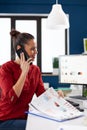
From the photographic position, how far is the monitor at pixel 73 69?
106 inches

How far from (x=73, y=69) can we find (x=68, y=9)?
265cm

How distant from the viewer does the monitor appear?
8.82 feet

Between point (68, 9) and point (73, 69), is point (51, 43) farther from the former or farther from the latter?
point (73, 69)

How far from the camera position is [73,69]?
277 centimetres

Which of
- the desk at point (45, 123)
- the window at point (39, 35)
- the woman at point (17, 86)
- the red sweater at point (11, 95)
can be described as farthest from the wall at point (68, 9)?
the desk at point (45, 123)

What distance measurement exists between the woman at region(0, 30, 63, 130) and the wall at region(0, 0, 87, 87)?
117 inches

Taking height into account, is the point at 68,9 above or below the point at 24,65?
above

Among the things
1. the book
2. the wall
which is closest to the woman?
the book

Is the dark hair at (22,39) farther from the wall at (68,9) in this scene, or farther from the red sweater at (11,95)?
the wall at (68,9)

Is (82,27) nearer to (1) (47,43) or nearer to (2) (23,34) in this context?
(1) (47,43)

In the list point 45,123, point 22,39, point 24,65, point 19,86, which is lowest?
point 45,123

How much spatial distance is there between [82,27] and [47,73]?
1058mm

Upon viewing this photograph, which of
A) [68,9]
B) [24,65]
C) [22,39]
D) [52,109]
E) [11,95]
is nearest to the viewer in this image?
[52,109]

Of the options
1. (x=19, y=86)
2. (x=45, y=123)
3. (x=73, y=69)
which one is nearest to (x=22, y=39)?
(x=19, y=86)
